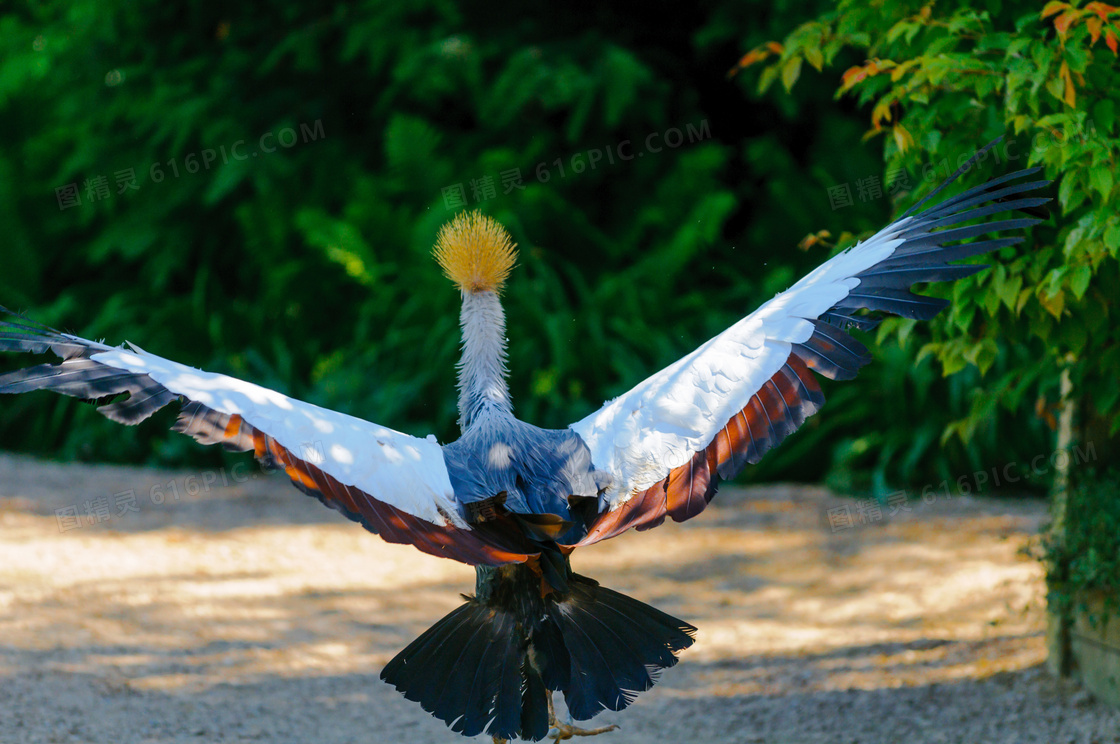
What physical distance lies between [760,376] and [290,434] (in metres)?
1.38

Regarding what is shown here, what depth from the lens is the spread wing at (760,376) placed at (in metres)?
3.19

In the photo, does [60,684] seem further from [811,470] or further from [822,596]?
[811,470]

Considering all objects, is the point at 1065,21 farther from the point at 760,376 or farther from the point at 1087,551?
the point at 1087,551

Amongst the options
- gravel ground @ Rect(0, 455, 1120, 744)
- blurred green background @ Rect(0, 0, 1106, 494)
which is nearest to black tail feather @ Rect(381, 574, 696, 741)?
gravel ground @ Rect(0, 455, 1120, 744)

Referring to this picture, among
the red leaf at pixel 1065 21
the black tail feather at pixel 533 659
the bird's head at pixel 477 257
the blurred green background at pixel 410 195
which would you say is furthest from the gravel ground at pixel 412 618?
the red leaf at pixel 1065 21

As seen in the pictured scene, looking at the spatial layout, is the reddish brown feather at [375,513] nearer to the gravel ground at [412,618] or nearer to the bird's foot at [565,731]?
the bird's foot at [565,731]

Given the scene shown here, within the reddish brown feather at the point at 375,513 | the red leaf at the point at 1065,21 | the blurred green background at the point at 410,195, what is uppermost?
the blurred green background at the point at 410,195

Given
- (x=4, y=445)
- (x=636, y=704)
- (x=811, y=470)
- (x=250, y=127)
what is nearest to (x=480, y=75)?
(x=250, y=127)

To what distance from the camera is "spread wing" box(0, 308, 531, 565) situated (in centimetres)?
284

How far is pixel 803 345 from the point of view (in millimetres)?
3238

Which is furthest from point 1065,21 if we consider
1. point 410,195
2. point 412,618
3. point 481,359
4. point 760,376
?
point 410,195

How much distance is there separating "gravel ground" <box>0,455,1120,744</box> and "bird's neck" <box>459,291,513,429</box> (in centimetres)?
131

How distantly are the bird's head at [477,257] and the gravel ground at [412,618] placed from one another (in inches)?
67.1

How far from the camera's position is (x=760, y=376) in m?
3.24
